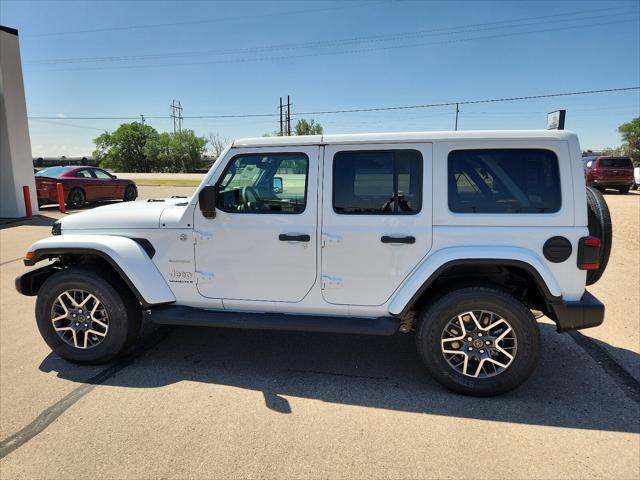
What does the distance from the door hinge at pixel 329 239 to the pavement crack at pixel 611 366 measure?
242cm

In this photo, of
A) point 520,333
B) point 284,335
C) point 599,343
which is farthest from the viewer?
point 284,335

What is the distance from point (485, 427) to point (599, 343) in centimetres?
200

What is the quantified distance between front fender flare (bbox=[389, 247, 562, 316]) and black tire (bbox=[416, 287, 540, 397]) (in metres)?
0.19

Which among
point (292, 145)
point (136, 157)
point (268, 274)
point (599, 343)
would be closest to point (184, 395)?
point (268, 274)

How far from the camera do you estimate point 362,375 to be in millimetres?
3438

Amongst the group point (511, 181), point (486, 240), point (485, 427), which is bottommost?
point (485, 427)

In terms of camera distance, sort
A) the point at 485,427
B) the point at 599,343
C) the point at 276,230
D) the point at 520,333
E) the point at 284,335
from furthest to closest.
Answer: the point at 284,335
the point at 599,343
the point at 276,230
the point at 520,333
the point at 485,427

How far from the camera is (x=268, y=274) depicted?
3324 millimetres

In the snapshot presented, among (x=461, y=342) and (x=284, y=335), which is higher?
(x=461, y=342)

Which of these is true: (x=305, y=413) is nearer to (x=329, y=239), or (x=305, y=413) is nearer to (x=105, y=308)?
(x=329, y=239)

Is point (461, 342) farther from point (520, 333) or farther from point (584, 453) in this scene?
point (584, 453)

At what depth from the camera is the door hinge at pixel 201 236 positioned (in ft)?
11.1

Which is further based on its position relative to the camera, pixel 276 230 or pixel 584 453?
pixel 276 230

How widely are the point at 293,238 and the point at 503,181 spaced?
1.61 m
